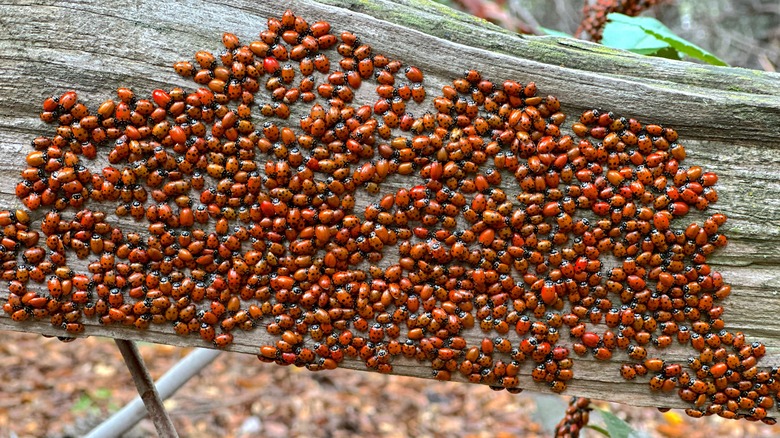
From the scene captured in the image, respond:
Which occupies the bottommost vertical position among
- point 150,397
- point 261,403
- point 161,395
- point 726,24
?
point 261,403

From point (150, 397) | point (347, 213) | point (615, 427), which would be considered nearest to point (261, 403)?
point (150, 397)

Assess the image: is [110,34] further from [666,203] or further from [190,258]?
[666,203]

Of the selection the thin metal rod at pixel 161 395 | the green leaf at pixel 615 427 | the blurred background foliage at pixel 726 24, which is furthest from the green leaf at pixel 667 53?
the blurred background foliage at pixel 726 24

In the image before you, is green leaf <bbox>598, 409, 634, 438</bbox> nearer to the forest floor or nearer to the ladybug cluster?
the ladybug cluster

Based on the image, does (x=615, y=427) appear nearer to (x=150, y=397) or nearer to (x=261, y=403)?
(x=150, y=397)

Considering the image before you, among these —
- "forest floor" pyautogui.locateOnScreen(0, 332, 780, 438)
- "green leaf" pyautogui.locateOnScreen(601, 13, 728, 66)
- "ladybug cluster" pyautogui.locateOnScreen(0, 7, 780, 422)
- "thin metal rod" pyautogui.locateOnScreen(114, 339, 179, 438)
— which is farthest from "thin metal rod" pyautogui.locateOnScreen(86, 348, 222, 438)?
"green leaf" pyautogui.locateOnScreen(601, 13, 728, 66)
